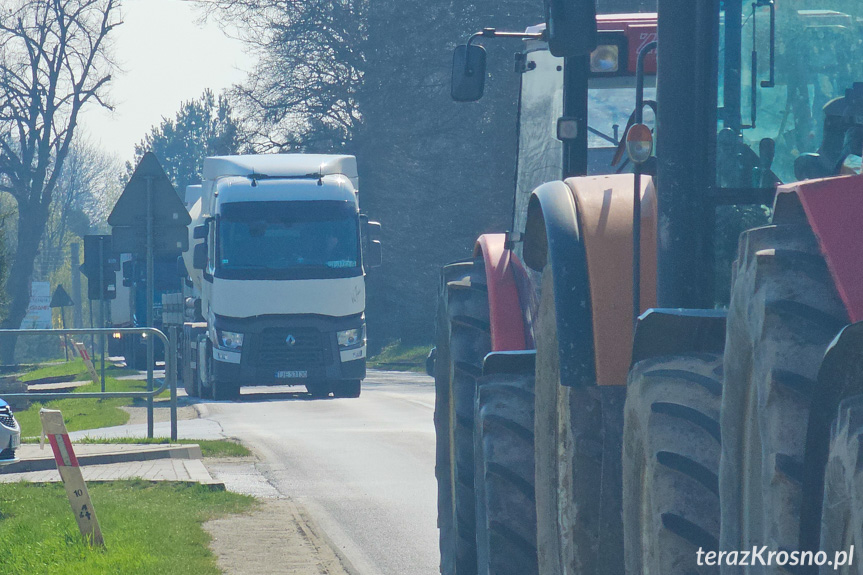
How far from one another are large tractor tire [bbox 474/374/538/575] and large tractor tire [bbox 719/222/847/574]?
2.00m

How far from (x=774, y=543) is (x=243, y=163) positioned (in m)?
18.2

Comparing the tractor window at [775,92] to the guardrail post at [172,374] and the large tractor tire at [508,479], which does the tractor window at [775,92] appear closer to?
the large tractor tire at [508,479]

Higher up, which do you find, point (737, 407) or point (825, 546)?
point (737, 407)

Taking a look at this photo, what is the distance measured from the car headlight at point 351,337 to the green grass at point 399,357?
16543 mm

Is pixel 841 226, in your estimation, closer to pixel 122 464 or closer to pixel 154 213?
pixel 122 464

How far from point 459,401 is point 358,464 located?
688cm

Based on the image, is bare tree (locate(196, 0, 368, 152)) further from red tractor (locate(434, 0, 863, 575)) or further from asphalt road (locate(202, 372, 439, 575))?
red tractor (locate(434, 0, 863, 575))

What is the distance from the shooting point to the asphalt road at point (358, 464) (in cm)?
845

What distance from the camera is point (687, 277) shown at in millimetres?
3994

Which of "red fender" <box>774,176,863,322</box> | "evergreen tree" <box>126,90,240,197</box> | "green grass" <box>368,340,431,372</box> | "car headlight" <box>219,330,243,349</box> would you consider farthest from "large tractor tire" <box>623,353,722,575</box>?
"evergreen tree" <box>126,90,240,197</box>

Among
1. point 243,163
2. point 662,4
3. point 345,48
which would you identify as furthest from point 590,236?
point 345,48

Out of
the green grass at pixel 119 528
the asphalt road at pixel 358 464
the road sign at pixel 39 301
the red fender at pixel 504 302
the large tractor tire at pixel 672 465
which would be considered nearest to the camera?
the large tractor tire at pixel 672 465

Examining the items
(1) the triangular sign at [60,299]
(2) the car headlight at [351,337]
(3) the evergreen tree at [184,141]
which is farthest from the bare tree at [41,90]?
(3) the evergreen tree at [184,141]

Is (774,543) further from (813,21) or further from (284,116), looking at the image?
(284,116)
